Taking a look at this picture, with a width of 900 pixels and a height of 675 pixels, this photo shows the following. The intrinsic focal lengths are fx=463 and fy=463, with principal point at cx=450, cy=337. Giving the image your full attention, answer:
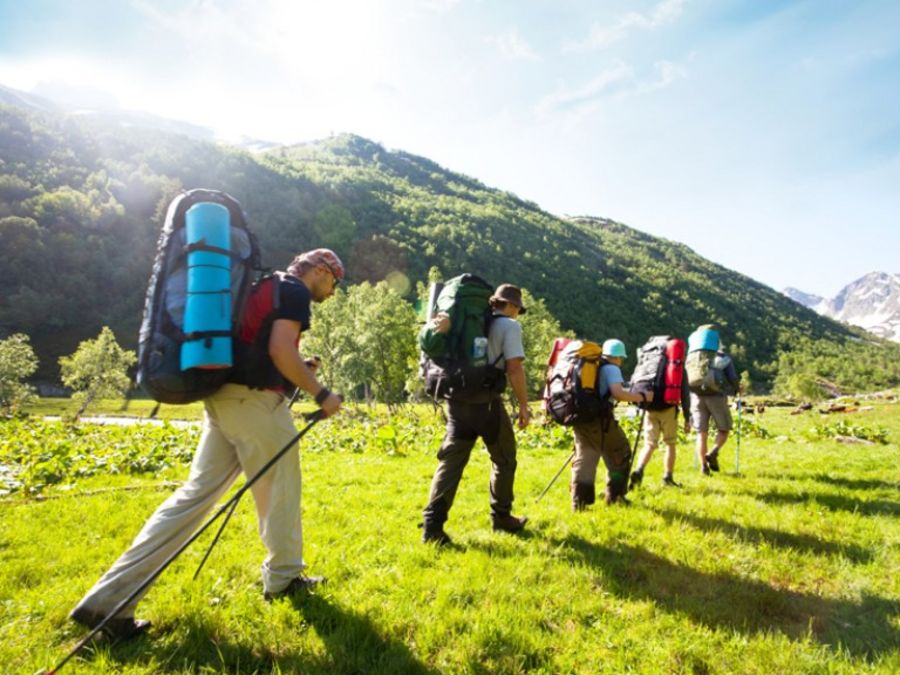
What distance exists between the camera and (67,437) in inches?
540

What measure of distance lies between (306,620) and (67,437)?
1417cm

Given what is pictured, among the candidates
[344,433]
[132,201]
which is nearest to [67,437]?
[344,433]

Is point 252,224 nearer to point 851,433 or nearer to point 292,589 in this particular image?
point 851,433

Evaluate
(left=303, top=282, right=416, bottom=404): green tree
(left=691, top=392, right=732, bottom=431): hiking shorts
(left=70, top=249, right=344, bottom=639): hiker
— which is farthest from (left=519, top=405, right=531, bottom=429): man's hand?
(left=303, top=282, right=416, bottom=404): green tree

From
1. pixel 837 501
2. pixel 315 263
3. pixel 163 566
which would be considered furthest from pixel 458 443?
pixel 837 501

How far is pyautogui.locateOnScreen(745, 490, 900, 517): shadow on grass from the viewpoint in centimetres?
700

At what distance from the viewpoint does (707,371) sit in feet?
30.8

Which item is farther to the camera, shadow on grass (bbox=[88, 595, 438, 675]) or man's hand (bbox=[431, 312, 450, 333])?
man's hand (bbox=[431, 312, 450, 333])

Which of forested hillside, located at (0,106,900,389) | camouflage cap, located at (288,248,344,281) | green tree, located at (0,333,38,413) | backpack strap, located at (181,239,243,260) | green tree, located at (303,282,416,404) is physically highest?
forested hillside, located at (0,106,900,389)

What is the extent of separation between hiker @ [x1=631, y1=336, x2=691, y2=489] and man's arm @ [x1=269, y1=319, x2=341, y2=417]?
6.36 m

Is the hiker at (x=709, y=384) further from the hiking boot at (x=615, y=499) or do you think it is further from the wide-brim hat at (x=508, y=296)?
the wide-brim hat at (x=508, y=296)

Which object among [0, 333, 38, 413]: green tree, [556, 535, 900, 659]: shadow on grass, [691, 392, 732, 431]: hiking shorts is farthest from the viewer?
[0, 333, 38, 413]: green tree

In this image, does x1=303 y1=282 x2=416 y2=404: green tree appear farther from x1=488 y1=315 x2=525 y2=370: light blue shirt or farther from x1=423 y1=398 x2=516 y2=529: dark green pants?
x1=488 y1=315 x2=525 y2=370: light blue shirt

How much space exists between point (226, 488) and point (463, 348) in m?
2.73
